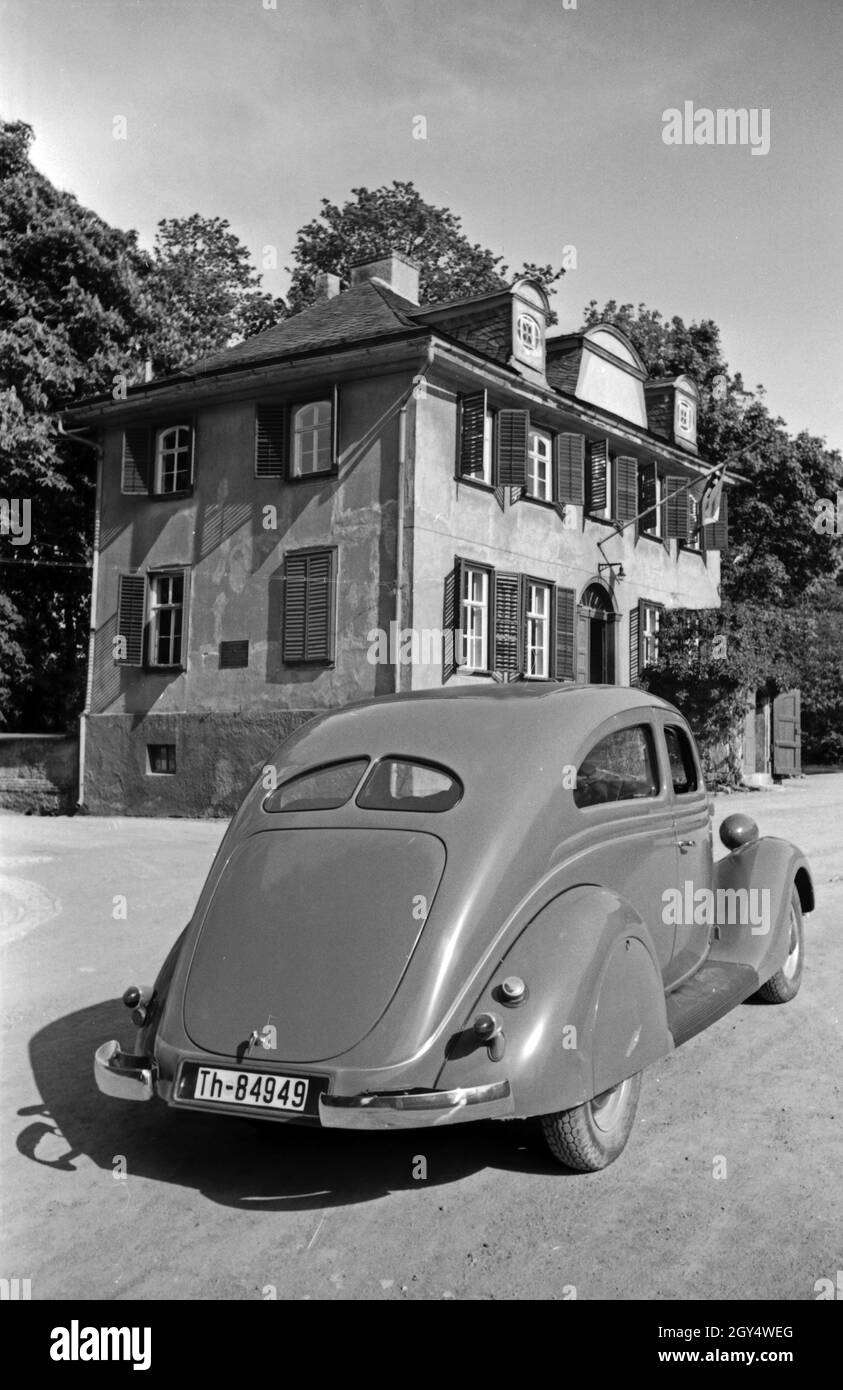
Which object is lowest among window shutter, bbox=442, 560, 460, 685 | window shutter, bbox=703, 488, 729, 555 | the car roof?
the car roof

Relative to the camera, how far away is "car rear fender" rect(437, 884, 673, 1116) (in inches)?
153

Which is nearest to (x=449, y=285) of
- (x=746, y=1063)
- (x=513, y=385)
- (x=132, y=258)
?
(x=132, y=258)

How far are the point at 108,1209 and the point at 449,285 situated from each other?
3530 centimetres

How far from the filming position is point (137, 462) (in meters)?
22.9

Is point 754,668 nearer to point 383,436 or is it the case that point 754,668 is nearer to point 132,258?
point 383,436

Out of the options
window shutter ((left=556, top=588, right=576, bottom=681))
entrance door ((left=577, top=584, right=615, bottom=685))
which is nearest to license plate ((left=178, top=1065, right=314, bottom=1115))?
window shutter ((left=556, top=588, right=576, bottom=681))

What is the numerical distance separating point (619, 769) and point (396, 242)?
112ft

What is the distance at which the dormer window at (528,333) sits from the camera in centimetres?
2277

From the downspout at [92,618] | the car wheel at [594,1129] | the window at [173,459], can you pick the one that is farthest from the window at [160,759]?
the car wheel at [594,1129]

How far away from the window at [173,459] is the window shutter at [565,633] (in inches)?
288

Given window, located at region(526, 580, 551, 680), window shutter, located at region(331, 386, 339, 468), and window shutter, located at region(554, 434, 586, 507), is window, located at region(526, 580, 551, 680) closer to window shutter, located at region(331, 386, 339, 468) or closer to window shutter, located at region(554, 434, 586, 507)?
window shutter, located at region(554, 434, 586, 507)

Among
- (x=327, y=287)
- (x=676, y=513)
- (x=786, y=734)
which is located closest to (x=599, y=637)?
(x=676, y=513)

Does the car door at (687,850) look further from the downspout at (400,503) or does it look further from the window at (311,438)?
the window at (311,438)

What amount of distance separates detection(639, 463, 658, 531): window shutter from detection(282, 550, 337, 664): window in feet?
30.2
